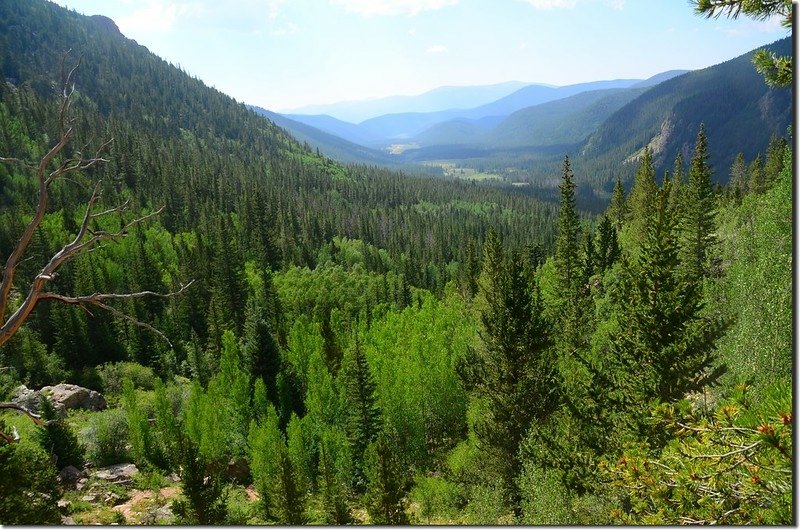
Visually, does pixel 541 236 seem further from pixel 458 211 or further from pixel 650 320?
pixel 650 320

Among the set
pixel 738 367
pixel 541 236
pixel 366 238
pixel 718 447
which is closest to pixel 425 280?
pixel 366 238

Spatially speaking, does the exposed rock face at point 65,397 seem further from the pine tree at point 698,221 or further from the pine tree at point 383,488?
Result: the pine tree at point 698,221

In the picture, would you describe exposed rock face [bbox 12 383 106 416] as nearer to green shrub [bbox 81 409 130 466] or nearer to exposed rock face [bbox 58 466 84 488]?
green shrub [bbox 81 409 130 466]

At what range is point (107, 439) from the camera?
36969 mm

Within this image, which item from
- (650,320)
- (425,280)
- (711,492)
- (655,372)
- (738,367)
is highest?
(711,492)

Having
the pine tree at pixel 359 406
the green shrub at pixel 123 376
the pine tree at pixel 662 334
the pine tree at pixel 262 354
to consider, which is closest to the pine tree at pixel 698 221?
the pine tree at pixel 662 334

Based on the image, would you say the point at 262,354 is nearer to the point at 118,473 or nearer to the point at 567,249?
the point at 118,473

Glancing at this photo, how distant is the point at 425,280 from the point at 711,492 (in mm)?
96020

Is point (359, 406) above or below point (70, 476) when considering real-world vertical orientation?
above

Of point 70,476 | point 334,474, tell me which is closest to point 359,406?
point 334,474

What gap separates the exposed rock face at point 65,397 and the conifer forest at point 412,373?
1.10 ft

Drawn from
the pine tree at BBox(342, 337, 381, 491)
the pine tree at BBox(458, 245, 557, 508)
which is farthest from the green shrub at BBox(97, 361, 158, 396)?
the pine tree at BBox(458, 245, 557, 508)

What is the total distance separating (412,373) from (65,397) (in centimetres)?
3290

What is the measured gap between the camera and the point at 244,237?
3674 inches
